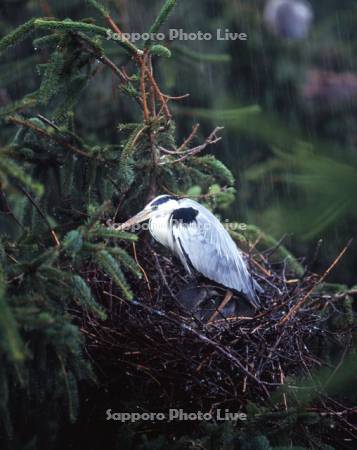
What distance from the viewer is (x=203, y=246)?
10.6 ft

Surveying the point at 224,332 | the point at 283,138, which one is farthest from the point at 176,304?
the point at 283,138

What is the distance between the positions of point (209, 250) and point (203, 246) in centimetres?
4

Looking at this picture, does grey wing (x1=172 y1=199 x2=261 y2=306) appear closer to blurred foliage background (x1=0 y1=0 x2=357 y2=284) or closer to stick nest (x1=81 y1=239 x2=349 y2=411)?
stick nest (x1=81 y1=239 x2=349 y2=411)

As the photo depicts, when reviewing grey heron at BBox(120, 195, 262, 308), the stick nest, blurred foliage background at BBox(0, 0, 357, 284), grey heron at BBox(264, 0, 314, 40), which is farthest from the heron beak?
grey heron at BBox(264, 0, 314, 40)

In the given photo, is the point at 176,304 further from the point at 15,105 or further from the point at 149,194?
the point at 15,105

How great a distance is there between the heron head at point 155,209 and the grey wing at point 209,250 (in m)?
0.10

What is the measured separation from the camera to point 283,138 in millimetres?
1047

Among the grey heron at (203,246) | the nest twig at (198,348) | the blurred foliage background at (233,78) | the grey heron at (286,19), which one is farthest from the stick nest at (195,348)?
the grey heron at (286,19)

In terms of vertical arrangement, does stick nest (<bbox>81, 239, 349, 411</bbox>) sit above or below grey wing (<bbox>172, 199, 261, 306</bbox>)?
below

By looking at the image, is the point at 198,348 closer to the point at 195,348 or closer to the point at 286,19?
the point at 195,348

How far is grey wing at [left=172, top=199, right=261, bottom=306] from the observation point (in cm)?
321

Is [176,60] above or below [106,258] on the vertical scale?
above

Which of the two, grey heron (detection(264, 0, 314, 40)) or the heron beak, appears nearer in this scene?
the heron beak

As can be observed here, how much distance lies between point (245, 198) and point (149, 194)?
1.77m
